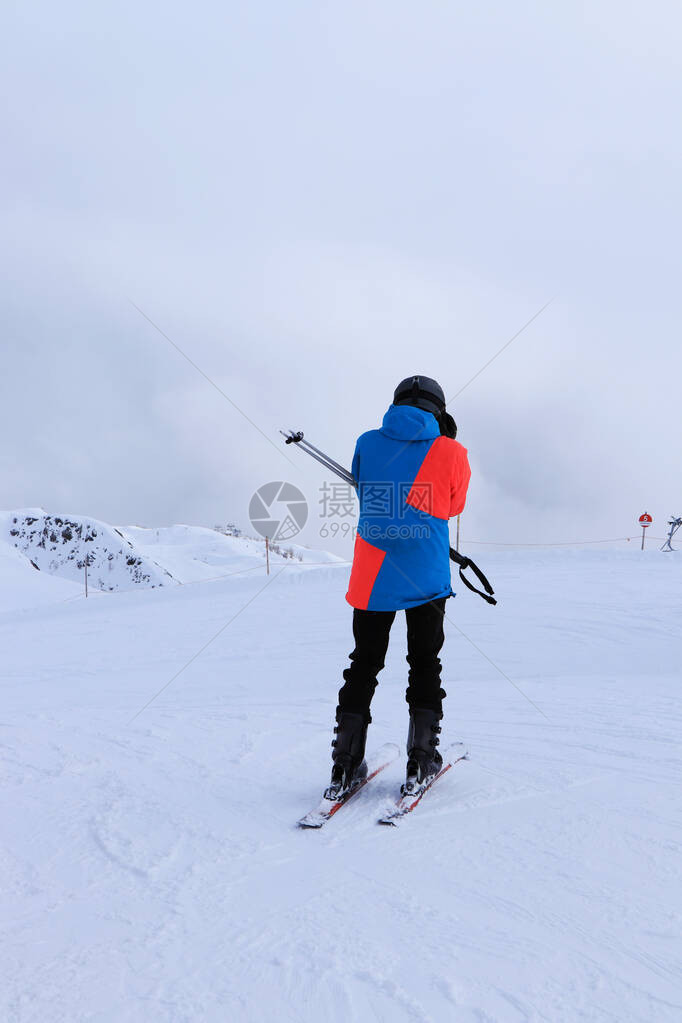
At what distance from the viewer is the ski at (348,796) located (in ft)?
8.05

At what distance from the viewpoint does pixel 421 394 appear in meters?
3.17

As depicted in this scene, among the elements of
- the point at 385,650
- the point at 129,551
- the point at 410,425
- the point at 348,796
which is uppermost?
the point at 410,425

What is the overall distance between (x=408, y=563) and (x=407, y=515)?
8.4 inches

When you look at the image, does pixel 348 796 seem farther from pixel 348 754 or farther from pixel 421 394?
pixel 421 394

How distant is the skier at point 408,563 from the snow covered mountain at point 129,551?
98198 millimetres

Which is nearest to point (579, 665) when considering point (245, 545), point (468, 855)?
point (468, 855)

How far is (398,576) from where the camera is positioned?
117 inches

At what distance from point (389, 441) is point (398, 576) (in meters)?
0.62

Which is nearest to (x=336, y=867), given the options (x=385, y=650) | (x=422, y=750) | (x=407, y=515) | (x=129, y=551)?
(x=422, y=750)

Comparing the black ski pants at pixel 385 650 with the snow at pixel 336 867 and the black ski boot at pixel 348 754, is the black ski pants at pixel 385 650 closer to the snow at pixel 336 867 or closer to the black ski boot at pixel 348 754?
the black ski boot at pixel 348 754

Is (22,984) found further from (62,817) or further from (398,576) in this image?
(398,576)

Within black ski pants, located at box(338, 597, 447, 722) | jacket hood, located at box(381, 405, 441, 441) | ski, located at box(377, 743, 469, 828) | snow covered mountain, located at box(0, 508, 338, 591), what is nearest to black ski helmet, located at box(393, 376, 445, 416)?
jacket hood, located at box(381, 405, 441, 441)

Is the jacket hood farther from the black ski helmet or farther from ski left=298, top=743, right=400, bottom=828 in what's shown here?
ski left=298, top=743, right=400, bottom=828

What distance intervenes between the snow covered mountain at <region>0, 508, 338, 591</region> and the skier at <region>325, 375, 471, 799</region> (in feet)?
322
